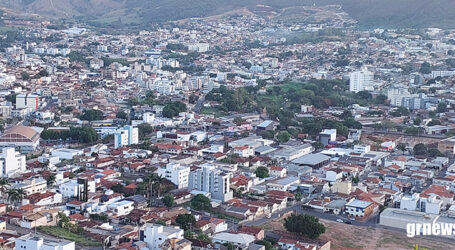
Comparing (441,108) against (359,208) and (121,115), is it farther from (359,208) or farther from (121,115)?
(359,208)

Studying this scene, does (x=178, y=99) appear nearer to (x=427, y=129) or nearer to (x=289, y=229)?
(x=427, y=129)

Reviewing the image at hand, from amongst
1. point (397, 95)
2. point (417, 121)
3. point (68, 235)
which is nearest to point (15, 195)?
point (68, 235)

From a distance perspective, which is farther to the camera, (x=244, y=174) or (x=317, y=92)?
(x=317, y=92)

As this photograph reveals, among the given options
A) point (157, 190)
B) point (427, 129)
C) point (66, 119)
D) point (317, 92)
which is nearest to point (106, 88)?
point (66, 119)

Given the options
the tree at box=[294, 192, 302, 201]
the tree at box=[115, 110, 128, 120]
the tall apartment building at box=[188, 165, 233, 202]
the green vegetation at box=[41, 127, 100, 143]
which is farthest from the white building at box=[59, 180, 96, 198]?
the tree at box=[115, 110, 128, 120]

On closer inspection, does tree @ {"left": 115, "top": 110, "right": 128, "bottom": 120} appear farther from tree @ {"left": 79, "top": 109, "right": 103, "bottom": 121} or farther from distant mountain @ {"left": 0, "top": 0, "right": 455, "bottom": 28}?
distant mountain @ {"left": 0, "top": 0, "right": 455, "bottom": 28}
